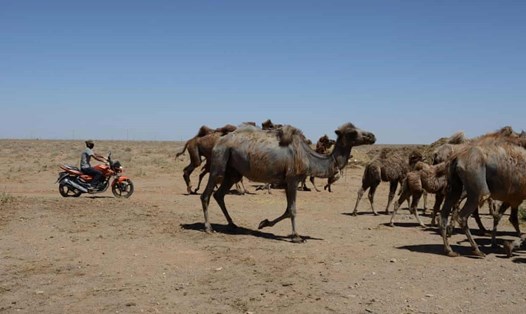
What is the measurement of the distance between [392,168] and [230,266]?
8460 millimetres

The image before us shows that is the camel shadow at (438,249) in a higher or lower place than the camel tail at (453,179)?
lower

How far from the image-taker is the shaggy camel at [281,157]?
11.5 m

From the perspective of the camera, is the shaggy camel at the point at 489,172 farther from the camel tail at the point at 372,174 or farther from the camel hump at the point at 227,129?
the camel hump at the point at 227,129

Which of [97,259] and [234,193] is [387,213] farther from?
[97,259]

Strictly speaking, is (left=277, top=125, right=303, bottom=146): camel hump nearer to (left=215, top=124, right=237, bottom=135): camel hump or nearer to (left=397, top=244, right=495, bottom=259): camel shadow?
(left=397, top=244, right=495, bottom=259): camel shadow

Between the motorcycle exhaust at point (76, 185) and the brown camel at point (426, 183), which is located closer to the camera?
the brown camel at point (426, 183)

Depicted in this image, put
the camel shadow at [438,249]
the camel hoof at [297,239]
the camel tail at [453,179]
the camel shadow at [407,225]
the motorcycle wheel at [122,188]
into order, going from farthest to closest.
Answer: the motorcycle wheel at [122,188] < the camel shadow at [407,225] < the camel hoof at [297,239] < the camel shadow at [438,249] < the camel tail at [453,179]

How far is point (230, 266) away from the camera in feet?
29.1

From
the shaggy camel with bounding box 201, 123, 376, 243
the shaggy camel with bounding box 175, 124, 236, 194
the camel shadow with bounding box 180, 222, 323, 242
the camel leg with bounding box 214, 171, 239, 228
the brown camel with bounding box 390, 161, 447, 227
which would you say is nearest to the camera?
the shaggy camel with bounding box 201, 123, 376, 243

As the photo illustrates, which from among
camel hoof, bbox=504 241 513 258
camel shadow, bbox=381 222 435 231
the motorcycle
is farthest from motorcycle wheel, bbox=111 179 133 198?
camel hoof, bbox=504 241 513 258

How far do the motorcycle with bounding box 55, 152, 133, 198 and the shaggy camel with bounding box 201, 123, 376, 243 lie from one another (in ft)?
23.0

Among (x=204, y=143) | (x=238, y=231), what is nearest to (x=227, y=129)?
(x=204, y=143)

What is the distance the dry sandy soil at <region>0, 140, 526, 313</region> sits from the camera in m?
7.06

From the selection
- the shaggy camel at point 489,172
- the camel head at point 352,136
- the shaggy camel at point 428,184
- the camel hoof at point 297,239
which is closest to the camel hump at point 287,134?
the camel head at point 352,136
